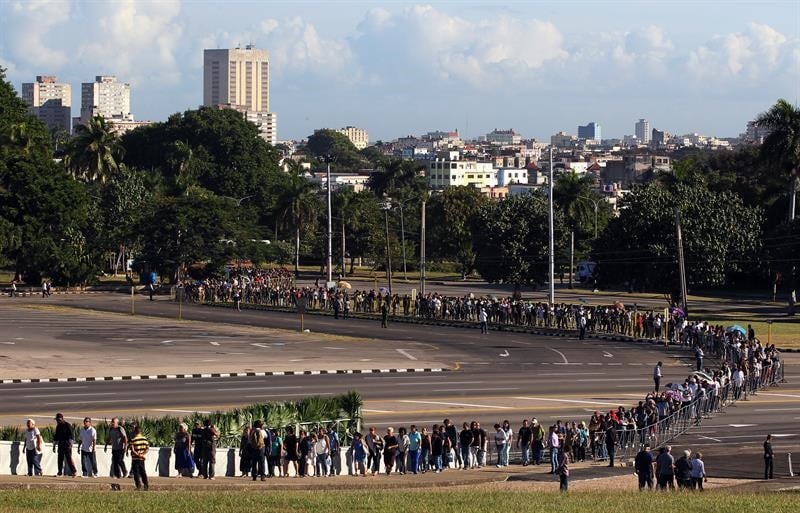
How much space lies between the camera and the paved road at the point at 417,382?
144 feet

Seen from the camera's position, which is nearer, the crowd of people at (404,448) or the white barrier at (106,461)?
the crowd of people at (404,448)

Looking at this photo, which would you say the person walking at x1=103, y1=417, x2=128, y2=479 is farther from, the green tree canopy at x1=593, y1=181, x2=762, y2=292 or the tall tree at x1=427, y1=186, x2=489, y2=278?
the tall tree at x1=427, y1=186, x2=489, y2=278

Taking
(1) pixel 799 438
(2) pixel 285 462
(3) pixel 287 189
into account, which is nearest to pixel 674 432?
(1) pixel 799 438

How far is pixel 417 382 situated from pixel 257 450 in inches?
889

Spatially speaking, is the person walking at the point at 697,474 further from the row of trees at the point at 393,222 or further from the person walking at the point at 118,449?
the row of trees at the point at 393,222

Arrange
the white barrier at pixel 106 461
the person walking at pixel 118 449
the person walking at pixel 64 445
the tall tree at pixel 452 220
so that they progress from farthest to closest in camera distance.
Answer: the tall tree at pixel 452 220, the white barrier at pixel 106 461, the person walking at pixel 64 445, the person walking at pixel 118 449

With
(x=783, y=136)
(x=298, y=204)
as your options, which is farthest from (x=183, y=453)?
Result: (x=298, y=204)

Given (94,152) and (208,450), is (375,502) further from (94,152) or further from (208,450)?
(94,152)

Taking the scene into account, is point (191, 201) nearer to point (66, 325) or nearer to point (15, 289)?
point (15, 289)

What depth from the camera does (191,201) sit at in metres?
114

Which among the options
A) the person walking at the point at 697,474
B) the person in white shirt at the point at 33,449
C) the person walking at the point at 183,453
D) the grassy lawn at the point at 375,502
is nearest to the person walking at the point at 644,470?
the person walking at the point at 697,474

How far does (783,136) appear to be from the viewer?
101312 millimetres

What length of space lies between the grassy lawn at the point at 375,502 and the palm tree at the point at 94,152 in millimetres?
122321

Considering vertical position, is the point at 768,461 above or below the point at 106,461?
below
